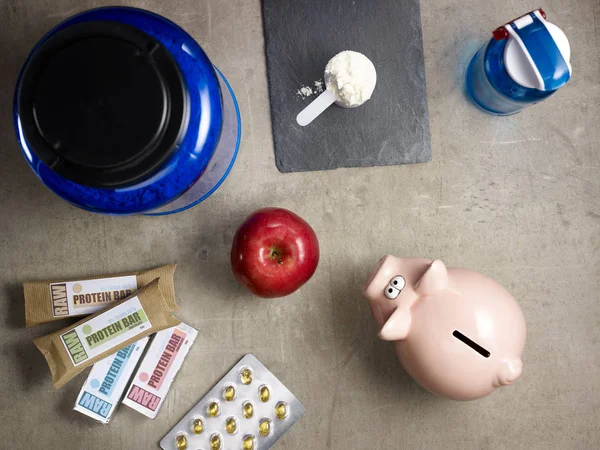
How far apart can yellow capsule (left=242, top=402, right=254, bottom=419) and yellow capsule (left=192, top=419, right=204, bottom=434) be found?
8 centimetres

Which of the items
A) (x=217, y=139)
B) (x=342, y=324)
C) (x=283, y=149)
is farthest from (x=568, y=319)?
(x=217, y=139)

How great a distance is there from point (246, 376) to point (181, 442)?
0.54 feet

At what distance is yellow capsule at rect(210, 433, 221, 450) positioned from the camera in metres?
0.92

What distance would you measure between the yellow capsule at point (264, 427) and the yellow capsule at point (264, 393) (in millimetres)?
36

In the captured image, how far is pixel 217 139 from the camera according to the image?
786 millimetres

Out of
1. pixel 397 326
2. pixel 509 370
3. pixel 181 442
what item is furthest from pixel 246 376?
pixel 509 370

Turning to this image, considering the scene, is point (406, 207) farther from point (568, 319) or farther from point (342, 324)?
point (568, 319)

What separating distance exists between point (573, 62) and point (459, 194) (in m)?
0.34

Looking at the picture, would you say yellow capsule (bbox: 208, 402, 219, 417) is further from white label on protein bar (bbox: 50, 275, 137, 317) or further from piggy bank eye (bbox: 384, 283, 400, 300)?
piggy bank eye (bbox: 384, 283, 400, 300)

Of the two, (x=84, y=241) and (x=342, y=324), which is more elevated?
(x=84, y=241)

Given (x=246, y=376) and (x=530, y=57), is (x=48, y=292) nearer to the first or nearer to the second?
(x=246, y=376)

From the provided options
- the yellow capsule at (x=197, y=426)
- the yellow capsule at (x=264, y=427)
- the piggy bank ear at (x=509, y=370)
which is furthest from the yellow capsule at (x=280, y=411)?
the piggy bank ear at (x=509, y=370)

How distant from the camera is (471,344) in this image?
792 millimetres

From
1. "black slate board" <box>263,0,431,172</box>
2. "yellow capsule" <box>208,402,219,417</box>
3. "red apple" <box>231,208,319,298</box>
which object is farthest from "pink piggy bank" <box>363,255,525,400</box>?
"yellow capsule" <box>208,402,219,417</box>
